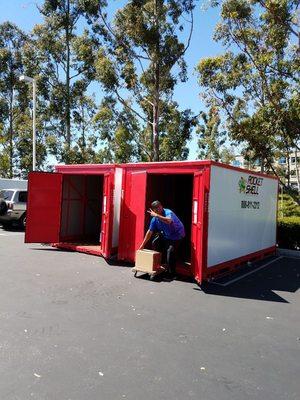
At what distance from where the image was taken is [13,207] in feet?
55.7

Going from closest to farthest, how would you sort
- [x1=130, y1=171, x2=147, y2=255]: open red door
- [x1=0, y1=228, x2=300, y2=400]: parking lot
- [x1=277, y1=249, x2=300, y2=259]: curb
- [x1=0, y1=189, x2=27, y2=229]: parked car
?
[x1=0, y1=228, x2=300, y2=400]: parking lot, [x1=130, y1=171, x2=147, y2=255]: open red door, [x1=277, y1=249, x2=300, y2=259]: curb, [x1=0, y1=189, x2=27, y2=229]: parked car

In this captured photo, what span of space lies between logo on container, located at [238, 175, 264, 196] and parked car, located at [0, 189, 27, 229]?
967cm

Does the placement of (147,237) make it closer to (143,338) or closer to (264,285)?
(264,285)

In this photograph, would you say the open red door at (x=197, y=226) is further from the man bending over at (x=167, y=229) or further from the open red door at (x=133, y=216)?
the open red door at (x=133, y=216)

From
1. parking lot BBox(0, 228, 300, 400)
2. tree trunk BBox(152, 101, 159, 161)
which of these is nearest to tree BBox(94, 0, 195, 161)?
tree trunk BBox(152, 101, 159, 161)

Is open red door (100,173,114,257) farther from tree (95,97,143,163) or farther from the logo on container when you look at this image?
tree (95,97,143,163)

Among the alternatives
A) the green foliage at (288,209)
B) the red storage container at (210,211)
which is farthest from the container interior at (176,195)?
the green foliage at (288,209)

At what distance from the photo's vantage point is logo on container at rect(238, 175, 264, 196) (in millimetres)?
10453

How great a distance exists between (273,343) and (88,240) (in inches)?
358

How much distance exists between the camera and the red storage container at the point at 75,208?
428 inches

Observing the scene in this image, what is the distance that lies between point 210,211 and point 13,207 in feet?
34.5

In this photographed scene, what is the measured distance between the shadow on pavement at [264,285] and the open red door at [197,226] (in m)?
0.40

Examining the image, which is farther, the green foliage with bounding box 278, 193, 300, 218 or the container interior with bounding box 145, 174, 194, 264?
the green foliage with bounding box 278, 193, 300, 218

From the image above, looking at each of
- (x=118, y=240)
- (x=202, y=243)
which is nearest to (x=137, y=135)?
(x=118, y=240)
